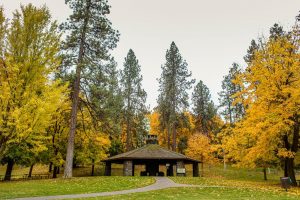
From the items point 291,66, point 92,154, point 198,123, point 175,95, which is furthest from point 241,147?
point 198,123

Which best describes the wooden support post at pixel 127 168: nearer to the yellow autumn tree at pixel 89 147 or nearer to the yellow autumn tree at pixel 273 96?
the yellow autumn tree at pixel 89 147

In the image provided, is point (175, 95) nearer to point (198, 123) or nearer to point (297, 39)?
point (198, 123)

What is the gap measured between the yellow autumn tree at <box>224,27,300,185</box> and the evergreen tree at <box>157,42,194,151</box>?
72.8 feet

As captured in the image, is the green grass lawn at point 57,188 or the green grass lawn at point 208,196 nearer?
the green grass lawn at point 208,196

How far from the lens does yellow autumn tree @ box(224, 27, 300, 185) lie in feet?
61.1

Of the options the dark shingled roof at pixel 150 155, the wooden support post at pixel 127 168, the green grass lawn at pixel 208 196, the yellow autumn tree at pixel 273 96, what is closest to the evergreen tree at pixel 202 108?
the dark shingled roof at pixel 150 155

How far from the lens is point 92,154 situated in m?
34.4

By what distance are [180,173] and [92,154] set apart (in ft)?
37.8

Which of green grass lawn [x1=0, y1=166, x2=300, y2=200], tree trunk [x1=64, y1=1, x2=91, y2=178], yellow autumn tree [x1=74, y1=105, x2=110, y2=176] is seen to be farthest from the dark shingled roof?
green grass lawn [x1=0, y1=166, x2=300, y2=200]

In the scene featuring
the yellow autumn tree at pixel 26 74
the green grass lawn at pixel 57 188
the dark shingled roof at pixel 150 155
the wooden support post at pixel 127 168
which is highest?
the yellow autumn tree at pixel 26 74

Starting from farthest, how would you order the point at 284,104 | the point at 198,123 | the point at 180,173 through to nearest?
the point at 198,123 → the point at 180,173 → the point at 284,104

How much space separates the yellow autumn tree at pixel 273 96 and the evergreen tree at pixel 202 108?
114 feet

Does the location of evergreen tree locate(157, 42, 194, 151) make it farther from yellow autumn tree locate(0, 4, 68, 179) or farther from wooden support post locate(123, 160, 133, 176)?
yellow autumn tree locate(0, 4, 68, 179)

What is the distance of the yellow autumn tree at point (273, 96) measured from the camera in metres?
18.6
